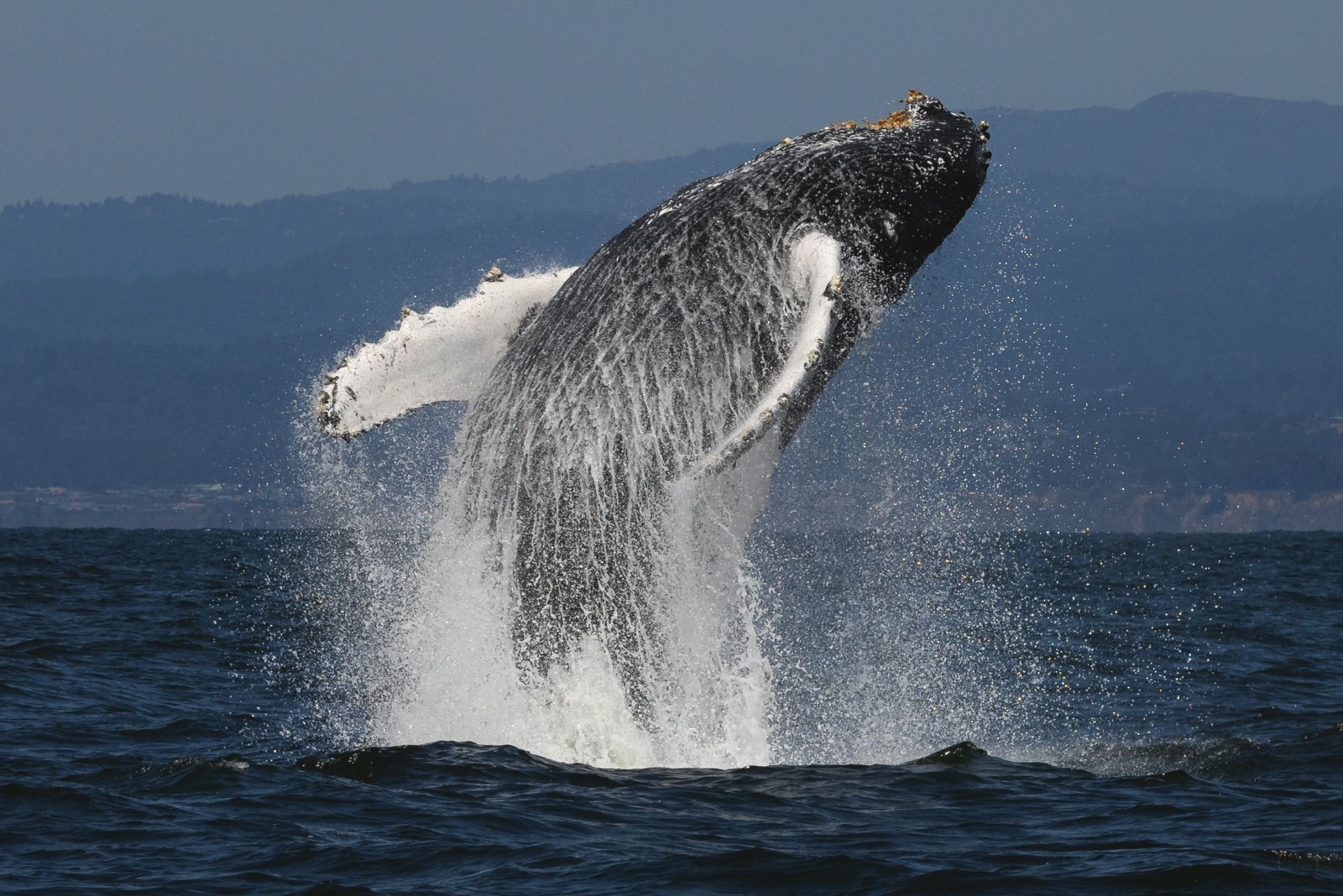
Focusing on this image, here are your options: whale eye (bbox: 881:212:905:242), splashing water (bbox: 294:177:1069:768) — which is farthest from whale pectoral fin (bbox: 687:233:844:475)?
splashing water (bbox: 294:177:1069:768)

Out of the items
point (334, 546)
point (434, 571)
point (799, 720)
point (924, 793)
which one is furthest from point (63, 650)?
point (334, 546)

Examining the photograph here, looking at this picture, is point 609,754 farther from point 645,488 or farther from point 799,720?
point 799,720

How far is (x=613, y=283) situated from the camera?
914 centimetres

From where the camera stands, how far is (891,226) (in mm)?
9328

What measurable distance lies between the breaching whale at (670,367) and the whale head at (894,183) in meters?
0.01

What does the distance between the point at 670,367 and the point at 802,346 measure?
2.57 feet

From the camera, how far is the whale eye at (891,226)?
30.5 ft

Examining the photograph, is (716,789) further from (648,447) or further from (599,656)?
(648,447)

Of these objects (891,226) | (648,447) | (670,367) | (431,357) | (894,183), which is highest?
(894,183)

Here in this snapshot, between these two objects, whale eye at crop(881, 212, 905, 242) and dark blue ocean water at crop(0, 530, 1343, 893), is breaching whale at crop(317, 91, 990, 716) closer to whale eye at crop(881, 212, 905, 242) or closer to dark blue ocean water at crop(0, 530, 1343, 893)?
whale eye at crop(881, 212, 905, 242)

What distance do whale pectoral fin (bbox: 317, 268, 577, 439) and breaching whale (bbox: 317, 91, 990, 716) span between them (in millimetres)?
518

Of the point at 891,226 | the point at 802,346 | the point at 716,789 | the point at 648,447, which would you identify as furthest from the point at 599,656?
the point at 891,226

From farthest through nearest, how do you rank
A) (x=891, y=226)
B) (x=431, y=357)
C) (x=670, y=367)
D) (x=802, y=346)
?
(x=431, y=357) < (x=891, y=226) < (x=670, y=367) < (x=802, y=346)

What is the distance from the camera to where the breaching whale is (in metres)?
8.90
